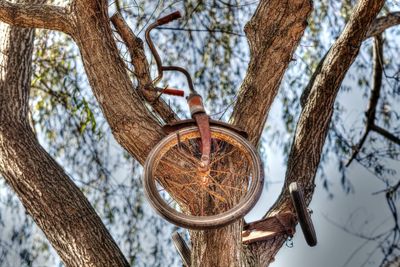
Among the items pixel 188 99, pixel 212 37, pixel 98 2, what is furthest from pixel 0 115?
pixel 212 37

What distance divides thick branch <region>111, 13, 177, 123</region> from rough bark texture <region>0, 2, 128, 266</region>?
1.70ft

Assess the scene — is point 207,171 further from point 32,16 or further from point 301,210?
point 32,16

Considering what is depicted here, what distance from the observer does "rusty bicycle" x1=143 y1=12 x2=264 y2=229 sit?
2.74m

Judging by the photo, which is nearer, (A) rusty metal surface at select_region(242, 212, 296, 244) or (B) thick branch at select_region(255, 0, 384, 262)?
(A) rusty metal surface at select_region(242, 212, 296, 244)

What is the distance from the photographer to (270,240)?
3244 mm

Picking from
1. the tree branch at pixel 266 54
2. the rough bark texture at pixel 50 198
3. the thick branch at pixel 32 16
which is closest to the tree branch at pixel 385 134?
the tree branch at pixel 266 54

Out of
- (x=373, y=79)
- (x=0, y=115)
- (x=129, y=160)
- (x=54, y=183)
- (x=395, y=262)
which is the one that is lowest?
(x=395, y=262)

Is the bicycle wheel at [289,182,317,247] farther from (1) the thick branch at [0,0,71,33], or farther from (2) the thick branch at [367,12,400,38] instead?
(2) the thick branch at [367,12,400,38]

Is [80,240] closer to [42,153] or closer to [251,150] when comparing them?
[42,153]

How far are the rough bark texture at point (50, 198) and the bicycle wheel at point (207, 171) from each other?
1.33ft

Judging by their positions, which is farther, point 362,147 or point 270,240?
point 362,147

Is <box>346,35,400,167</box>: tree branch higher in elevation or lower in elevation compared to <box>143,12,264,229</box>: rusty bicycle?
higher

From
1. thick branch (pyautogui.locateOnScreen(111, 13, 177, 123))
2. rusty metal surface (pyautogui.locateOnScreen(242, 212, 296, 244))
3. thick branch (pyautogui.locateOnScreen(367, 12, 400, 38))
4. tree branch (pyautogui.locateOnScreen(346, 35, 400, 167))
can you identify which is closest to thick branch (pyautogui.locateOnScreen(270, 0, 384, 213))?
rusty metal surface (pyautogui.locateOnScreen(242, 212, 296, 244))

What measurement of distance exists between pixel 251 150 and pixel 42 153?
43.0 inches
